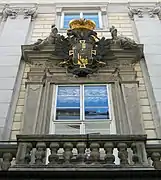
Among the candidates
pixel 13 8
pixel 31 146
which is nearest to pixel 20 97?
pixel 31 146

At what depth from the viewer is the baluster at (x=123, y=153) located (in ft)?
26.1

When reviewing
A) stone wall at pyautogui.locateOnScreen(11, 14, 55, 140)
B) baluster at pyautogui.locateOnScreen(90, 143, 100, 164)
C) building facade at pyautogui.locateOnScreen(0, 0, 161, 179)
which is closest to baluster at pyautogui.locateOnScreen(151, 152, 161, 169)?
building facade at pyautogui.locateOnScreen(0, 0, 161, 179)

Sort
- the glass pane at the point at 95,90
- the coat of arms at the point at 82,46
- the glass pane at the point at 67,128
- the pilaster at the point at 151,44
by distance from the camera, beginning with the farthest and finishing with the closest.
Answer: the coat of arms at the point at 82,46, the glass pane at the point at 95,90, the pilaster at the point at 151,44, the glass pane at the point at 67,128

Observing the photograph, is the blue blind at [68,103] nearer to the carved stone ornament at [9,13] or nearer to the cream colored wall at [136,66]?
the cream colored wall at [136,66]

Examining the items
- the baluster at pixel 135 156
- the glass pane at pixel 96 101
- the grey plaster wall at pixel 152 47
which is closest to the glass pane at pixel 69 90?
the glass pane at pixel 96 101

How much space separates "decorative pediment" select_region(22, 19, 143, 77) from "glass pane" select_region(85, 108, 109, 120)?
1.63m

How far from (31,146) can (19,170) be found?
0.79 meters

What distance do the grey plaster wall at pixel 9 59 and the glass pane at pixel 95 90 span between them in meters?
1.95

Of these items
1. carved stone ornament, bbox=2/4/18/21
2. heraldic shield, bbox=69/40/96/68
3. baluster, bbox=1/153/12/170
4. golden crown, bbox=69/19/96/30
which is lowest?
baluster, bbox=1/153/12/170

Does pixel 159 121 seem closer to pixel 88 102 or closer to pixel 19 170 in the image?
pixel 88 102

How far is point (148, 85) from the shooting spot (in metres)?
12.0

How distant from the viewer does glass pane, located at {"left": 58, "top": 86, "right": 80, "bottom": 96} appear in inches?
466

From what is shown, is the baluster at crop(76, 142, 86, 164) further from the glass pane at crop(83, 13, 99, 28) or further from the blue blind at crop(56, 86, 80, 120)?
the glass pane at crop(83, 13, 99, 28)

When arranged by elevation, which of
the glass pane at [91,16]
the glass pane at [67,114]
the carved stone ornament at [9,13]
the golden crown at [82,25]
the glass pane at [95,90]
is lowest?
the glass pane at [67,114]
